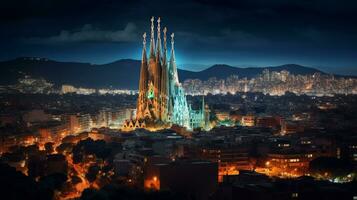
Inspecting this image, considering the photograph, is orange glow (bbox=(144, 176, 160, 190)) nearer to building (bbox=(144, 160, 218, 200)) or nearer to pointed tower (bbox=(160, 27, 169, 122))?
building (bbox=(144, 160, 218, 200))

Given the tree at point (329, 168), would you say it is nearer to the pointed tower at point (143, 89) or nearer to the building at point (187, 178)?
the building at point (187, 178)

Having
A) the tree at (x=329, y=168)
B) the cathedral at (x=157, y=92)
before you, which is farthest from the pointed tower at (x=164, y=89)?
the tree at (x=329, y=168)

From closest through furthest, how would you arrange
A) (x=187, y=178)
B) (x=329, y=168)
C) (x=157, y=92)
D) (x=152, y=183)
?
(x=187, y=178), (x=152, y=183), (x=329, y=168), (x=157, y=92)

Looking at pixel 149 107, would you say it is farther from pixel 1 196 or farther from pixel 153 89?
pixel 1 196

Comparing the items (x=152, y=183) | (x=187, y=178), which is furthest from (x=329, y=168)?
(x=152, y=183)

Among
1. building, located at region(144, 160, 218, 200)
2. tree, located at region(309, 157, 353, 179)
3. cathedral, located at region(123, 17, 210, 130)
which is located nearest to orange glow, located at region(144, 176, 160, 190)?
building, located at region(144, 160, 218, 200)

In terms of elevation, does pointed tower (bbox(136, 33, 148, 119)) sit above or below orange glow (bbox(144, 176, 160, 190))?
above

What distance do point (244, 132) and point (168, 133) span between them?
31.0ft

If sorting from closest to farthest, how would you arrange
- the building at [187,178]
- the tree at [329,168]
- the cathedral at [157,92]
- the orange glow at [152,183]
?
the building at [187,178], the orange glow at [152,183], the tree at [329,168], the cathedral at [157,92]

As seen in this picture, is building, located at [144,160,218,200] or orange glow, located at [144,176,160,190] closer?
building, located at [144,160,218,200]

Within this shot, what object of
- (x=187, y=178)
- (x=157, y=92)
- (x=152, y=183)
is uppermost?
(x=157, y=92)

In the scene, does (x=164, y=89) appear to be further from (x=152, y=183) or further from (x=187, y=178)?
(x=187, y=178)

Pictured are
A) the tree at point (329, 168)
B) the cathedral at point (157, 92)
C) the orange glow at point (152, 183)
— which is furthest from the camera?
the cathedral at point (157, 92)

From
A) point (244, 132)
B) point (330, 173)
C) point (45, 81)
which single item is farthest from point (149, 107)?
point (45, 81)
